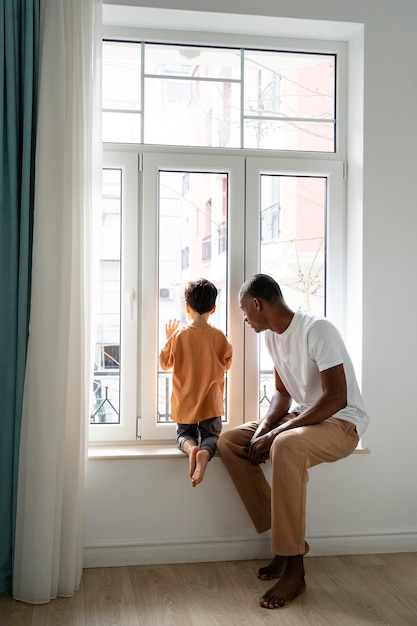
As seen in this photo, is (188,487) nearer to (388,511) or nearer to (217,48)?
(388,511)

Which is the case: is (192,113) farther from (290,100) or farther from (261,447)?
(261,447)

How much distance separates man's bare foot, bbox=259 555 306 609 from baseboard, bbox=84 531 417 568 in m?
0.40

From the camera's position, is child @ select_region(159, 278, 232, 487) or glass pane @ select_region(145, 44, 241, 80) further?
glass pane @ select_region(145, 44, 241, 80)

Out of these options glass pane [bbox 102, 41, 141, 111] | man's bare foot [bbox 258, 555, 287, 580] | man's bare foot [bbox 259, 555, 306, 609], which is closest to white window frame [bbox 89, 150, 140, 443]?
glass pane [bbox 102, 41, 141, 111]

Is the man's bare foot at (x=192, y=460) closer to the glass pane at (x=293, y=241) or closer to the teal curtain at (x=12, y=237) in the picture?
the glass pane at (x=293, y=241)

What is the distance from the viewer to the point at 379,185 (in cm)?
304

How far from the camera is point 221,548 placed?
2.91 metres

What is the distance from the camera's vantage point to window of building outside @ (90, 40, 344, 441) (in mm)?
3051

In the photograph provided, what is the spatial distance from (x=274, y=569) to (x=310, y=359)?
0.90 metres

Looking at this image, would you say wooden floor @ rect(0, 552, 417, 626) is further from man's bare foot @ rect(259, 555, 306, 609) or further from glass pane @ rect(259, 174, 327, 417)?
glass pane @ rect(259, 174, 327, 417)

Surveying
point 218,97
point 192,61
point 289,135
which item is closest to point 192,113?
point 218,97

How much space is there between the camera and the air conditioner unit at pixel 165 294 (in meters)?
3.10

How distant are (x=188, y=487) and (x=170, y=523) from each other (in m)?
0.18

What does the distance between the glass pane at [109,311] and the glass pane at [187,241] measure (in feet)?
0.67
